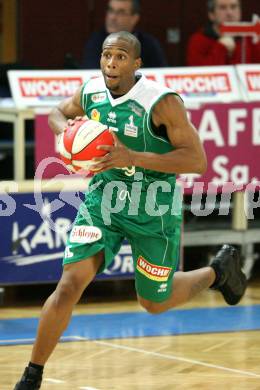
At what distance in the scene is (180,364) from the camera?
7199 mm

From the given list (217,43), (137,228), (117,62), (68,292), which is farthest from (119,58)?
(217,43)

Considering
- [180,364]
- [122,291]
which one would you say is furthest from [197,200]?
[180,364]

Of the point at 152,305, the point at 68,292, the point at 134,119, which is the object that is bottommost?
the point at 152,305

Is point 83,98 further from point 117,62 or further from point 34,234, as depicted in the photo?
point 34,234

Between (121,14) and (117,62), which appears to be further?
(121,14)

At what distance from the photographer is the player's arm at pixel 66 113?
6.73 metres

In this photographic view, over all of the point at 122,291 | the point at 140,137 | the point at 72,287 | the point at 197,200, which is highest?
the point at 140,137

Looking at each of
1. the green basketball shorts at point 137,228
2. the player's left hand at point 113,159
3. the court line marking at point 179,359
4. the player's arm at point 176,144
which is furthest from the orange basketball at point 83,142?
the court line marking at point 179,359

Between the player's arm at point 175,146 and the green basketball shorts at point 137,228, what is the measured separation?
14.1 inches

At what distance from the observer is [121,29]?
9.83m

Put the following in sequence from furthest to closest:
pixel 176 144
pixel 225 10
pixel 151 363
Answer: pixel 225 10 < pixel 151 363 < pixel 176 144

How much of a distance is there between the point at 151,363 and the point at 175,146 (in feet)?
5.10

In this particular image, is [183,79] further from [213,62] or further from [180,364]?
[180,364]

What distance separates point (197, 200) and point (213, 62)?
1.31 meters
